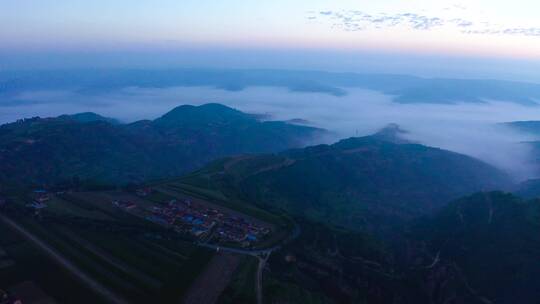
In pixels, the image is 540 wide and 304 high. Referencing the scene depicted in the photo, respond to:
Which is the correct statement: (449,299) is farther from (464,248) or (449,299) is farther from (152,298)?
(152,298)

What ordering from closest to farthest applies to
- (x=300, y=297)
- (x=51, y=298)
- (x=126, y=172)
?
(x=51, y=298)
(x=300, y=297)
(x=126, y=172)

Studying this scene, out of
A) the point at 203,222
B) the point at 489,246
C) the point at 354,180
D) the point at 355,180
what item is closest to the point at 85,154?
the point at 203,222

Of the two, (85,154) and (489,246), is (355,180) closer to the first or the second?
(489,246)

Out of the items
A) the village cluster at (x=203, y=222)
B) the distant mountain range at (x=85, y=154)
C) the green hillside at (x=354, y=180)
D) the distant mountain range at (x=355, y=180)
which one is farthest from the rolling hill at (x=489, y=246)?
the distant mountain range at (x=85, y=154)

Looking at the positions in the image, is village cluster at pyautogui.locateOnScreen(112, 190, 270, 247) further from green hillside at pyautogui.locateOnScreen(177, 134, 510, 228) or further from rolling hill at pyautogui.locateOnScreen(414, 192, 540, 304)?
rolling hill at pyautogui.locateOnScreen(414, 192, 540, 304)

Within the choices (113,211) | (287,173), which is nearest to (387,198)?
(287,173)
